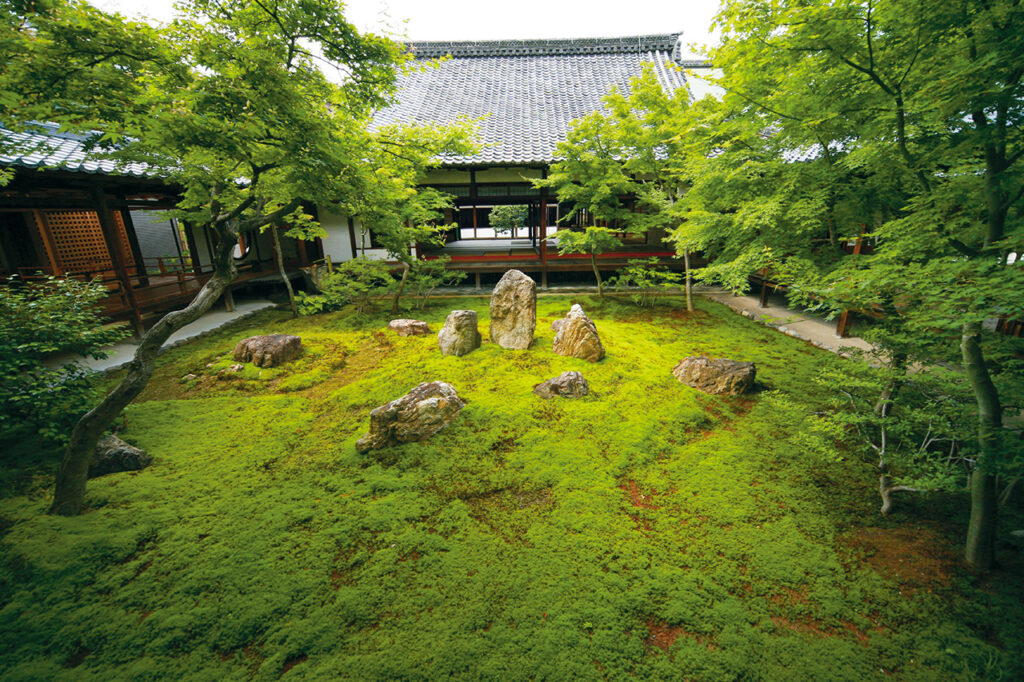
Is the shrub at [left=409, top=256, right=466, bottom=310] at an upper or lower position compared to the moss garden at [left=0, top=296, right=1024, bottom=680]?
upper

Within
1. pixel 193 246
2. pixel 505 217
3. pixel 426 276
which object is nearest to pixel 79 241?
pixel 193 246

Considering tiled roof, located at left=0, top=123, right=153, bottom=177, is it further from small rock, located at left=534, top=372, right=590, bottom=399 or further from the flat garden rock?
small rock, located at left=534, top=372, right=590, bottom=399

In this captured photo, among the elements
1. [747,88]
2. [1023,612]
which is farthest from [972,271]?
[747,88]

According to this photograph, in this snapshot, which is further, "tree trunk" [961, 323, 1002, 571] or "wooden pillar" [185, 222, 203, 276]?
"wooden pillar" [185, 222, 203, 276]

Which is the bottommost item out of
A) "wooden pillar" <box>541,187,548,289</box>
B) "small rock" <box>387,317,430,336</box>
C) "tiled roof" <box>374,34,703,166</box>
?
"small rock" <box>387,317,430,336</box>

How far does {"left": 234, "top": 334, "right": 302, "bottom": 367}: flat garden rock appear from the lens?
7.97 meters

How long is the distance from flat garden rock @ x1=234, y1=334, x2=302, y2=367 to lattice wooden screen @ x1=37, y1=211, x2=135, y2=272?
6919 mm

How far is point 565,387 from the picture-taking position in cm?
645

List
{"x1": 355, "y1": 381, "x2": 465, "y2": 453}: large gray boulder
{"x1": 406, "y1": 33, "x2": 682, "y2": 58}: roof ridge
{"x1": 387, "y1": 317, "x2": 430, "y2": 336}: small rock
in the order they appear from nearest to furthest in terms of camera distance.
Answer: {"x1": 355, "y1": 381, "x2": 465, "y2": 453}: large gray boulder
{"x1": 387, "y1": 317, "x2": 430, "y2": 336}: small rock
{"x1": 406, "y1": 33, "x2": 682, "y2": 58}: roof ridge

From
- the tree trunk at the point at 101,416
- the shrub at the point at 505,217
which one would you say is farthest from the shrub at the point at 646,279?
the shrub at the point at 505,217

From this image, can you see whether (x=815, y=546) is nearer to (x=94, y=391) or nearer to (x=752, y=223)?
(x=752, y=223)

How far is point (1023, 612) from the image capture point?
301cm

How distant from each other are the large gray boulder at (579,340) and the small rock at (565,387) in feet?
3.67

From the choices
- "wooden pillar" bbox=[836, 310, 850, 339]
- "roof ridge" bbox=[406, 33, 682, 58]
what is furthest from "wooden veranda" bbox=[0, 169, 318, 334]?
"wooden pillar" bbox=[836, 310, 850, 339]
